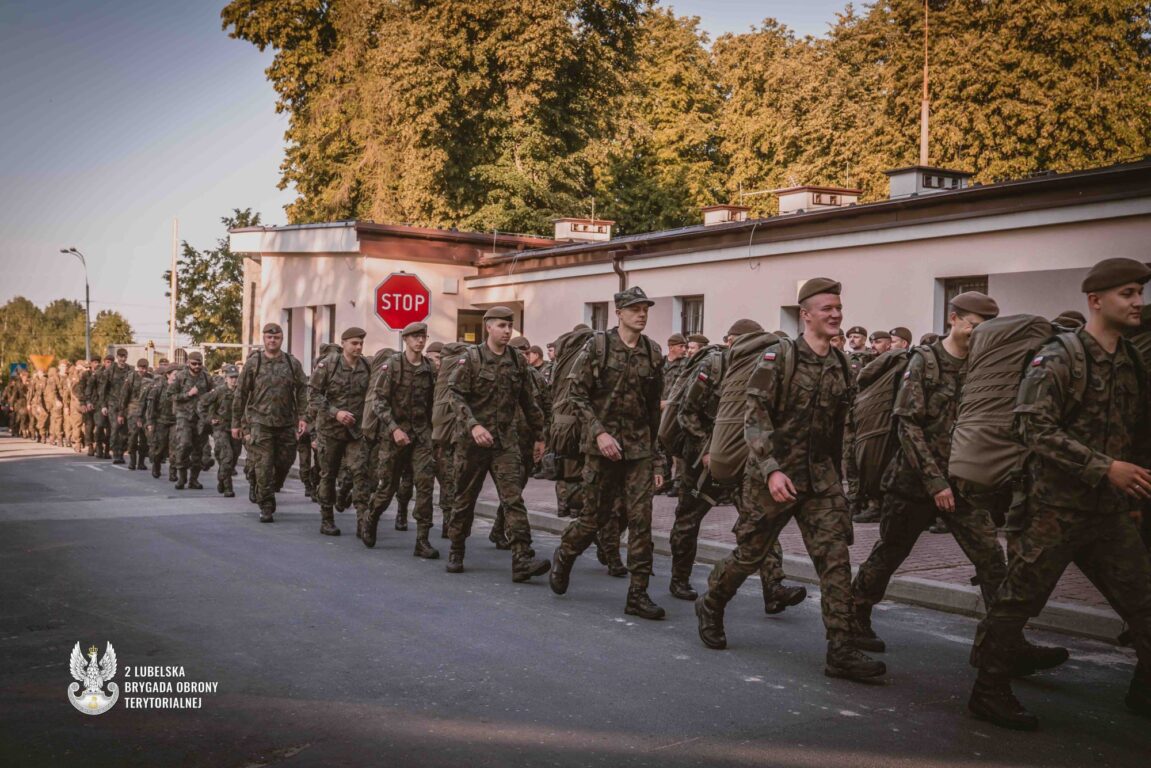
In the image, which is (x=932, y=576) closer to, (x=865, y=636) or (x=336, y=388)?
(x=865, y=636)

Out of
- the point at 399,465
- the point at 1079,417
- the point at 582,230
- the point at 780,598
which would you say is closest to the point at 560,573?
the point at 780,598

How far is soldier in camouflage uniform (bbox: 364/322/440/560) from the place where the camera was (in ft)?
36.3

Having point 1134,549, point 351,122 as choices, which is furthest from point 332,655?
point 351,122

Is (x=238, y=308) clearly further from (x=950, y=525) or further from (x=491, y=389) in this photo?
(x=950, y=525)

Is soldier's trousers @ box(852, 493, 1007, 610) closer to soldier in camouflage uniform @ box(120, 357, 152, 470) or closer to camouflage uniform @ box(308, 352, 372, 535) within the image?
camouflage uniform @ box(308, 352, 372, 535)

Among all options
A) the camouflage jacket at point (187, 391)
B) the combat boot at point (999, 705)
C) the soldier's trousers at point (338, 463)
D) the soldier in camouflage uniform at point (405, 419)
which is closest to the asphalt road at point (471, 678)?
the combat boot at point (999, 705)

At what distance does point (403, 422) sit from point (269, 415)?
233cm

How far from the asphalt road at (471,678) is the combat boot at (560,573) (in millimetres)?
81

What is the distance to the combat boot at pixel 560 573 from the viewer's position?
8414 millimetres

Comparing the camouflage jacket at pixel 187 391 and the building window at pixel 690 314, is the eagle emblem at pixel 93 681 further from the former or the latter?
the building window at pixel 690 314

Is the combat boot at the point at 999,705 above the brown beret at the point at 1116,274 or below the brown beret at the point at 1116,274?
below

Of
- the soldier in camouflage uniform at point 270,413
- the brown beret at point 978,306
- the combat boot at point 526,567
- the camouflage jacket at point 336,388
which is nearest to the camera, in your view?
the brown beret at point 978,306

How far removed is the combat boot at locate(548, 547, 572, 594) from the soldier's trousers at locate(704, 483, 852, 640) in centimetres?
183

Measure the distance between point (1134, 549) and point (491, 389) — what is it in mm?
5452
